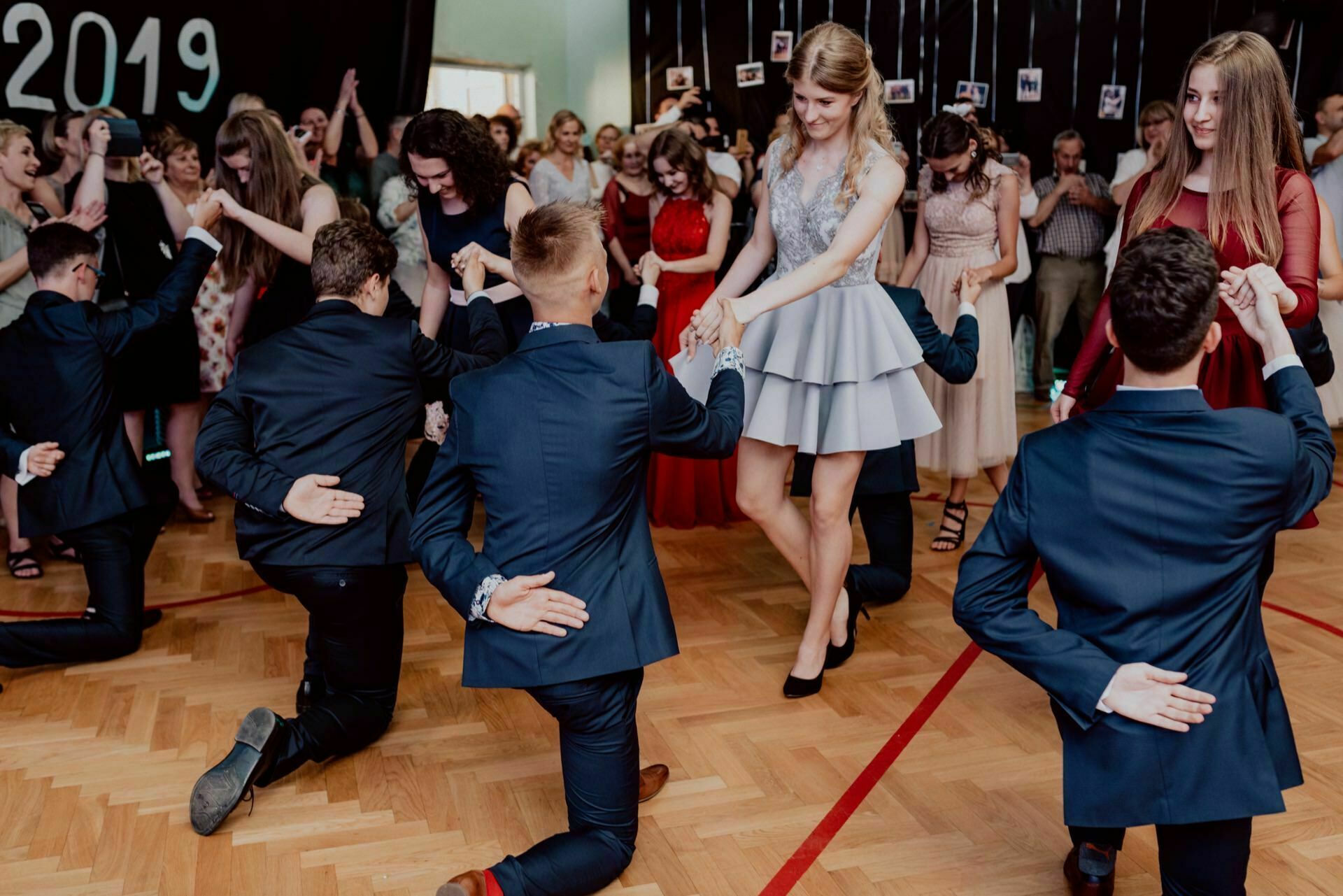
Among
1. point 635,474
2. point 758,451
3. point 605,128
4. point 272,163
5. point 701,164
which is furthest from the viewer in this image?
point 605,128

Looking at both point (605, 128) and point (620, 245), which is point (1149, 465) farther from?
point (605, 128)

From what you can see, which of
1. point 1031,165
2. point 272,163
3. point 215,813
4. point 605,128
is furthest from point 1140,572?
point 1031,165

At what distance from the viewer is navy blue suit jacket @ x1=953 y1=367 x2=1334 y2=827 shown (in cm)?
168

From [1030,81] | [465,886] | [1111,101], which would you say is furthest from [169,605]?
[1111,101]

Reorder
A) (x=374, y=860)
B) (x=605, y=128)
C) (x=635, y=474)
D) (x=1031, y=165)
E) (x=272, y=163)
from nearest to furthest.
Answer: (x=635, y=474)
(x=374, y=860)
(x=272, y=163)
(x=605, y=128)
(x=1031, y=165)

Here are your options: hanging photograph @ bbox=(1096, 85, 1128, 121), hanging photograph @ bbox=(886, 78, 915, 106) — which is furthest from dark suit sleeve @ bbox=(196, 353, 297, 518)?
hanging photograph @ bbox=(1096, 85, 1128, 121)

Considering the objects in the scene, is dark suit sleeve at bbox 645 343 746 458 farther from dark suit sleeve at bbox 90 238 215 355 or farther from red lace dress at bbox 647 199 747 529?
red lace dress at bbox 647 199 747 529

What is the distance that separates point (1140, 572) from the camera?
5.61 feet

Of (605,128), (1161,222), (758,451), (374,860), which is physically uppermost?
(605,128)

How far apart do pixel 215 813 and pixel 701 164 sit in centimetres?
323

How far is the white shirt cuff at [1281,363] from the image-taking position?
1.86 metres

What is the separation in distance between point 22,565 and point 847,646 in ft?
9.61

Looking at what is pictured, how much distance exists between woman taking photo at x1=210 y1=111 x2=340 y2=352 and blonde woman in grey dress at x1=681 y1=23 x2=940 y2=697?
1554 millimetres

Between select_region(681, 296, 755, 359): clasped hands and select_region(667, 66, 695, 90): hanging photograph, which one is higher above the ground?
select_region(667, 66, 695, 90): hanging photograph
